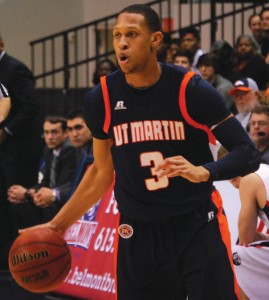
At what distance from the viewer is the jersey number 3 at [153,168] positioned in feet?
12.4

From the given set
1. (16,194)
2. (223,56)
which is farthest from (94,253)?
(223,56)

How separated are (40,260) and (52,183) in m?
4.05

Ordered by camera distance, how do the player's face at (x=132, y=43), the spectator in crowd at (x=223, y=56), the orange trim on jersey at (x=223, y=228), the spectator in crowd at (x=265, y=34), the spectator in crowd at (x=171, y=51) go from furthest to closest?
the spectator in crowd at (x=171, y=51) < the spectator in crowd at (x=223, y=56) < the spectator in crowd at (x=265, y=34) < the orange trim on jersey at (x=223, y=228) < the player's face at (x=132, y=43)

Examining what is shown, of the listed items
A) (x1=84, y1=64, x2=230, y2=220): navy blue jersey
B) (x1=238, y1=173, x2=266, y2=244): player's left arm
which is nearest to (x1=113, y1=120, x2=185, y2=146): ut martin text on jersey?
(x1=84, y1=64, x2=230, y2=220): navy blue jersey

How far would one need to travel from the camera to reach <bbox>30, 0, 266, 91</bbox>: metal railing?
1285 centimetres

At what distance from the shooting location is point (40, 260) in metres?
4.02

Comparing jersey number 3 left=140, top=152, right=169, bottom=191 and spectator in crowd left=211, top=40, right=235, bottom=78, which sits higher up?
jersey number 3 left=140, top=152, right=169, bottom=191

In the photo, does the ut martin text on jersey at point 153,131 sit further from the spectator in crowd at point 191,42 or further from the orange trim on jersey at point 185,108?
the spectator in crowd at point 191,42

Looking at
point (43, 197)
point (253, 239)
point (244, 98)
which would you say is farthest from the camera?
point (244, 98)

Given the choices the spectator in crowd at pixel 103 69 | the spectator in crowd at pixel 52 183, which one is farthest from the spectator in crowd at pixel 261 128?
the spectator in crowd at pixel 103 69

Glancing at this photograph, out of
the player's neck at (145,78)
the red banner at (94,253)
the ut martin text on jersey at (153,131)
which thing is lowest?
the red banner at (94,253)

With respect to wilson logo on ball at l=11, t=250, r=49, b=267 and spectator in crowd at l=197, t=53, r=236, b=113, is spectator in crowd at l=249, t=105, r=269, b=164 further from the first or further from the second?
spectator in crowd at l=197, t=53, r=236, b=113

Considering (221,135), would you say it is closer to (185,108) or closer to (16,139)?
(185,108)

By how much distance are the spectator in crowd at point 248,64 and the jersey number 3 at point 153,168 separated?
5.68 meters
